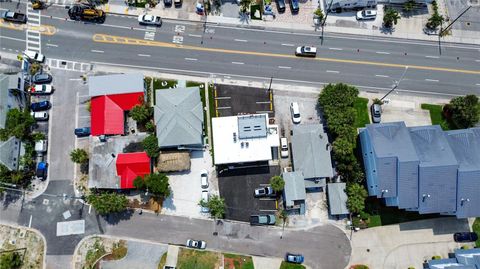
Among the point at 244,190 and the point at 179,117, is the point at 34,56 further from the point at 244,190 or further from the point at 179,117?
the point at 244,190

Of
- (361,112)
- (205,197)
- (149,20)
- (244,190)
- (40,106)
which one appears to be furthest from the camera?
(149,20)

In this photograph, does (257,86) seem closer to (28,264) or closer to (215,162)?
(215,162)

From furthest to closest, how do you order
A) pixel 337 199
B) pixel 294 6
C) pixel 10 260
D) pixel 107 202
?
pixel 294 6, pixel 337 199, pixel 107 202, pixel 10 260

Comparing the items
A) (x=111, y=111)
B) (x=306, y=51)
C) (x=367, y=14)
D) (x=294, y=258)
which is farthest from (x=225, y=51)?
(x=294, y=258)

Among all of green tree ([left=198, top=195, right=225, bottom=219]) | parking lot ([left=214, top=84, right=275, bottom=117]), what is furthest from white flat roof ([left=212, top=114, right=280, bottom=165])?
green tree ([left=198, top=195, right=225, bottom=219])

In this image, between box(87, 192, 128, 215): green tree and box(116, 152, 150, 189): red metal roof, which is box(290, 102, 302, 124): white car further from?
box(87, 192, 128, 215): green tree

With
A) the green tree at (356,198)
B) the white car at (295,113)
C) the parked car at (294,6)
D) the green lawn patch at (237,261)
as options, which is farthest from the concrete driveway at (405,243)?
the parked car at (294,6)
